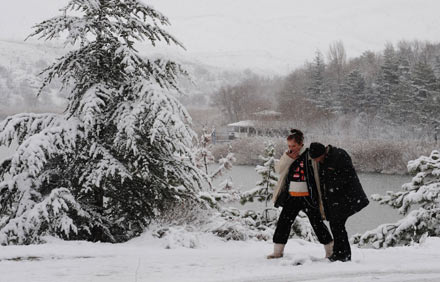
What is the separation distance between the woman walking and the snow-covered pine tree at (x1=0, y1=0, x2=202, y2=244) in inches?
92.3

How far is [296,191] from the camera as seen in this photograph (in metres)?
4.79

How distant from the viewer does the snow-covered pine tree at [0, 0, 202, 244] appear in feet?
22.0

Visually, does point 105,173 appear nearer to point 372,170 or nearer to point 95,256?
point 95,256

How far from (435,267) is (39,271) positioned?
4.03 m

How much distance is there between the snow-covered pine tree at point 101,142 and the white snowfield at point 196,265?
1.29 m

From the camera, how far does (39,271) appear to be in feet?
14.3

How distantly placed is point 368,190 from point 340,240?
24.3m

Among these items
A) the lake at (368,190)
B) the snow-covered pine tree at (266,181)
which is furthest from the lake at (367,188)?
the snow-covered pine tree at (266,181)

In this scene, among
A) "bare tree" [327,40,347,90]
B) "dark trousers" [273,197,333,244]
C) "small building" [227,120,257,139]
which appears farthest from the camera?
"bare tree" [327,40,347,90]

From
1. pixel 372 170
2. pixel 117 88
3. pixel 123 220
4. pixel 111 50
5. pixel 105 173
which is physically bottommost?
pixel 372 170

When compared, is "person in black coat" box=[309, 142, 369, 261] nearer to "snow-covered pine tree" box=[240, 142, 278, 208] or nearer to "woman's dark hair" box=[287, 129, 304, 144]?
"woman's dark hair" box=[287, 129, 304, 144]

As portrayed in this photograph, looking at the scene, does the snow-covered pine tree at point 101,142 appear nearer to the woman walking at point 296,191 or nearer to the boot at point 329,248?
the woman walking at point 296,191

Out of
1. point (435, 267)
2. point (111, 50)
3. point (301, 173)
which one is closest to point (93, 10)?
point (111, 50)

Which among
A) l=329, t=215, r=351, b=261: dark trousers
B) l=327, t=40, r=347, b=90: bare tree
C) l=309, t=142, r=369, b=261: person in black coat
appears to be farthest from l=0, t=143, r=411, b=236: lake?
l=327, t=40, r=347, b=90: bare tree
